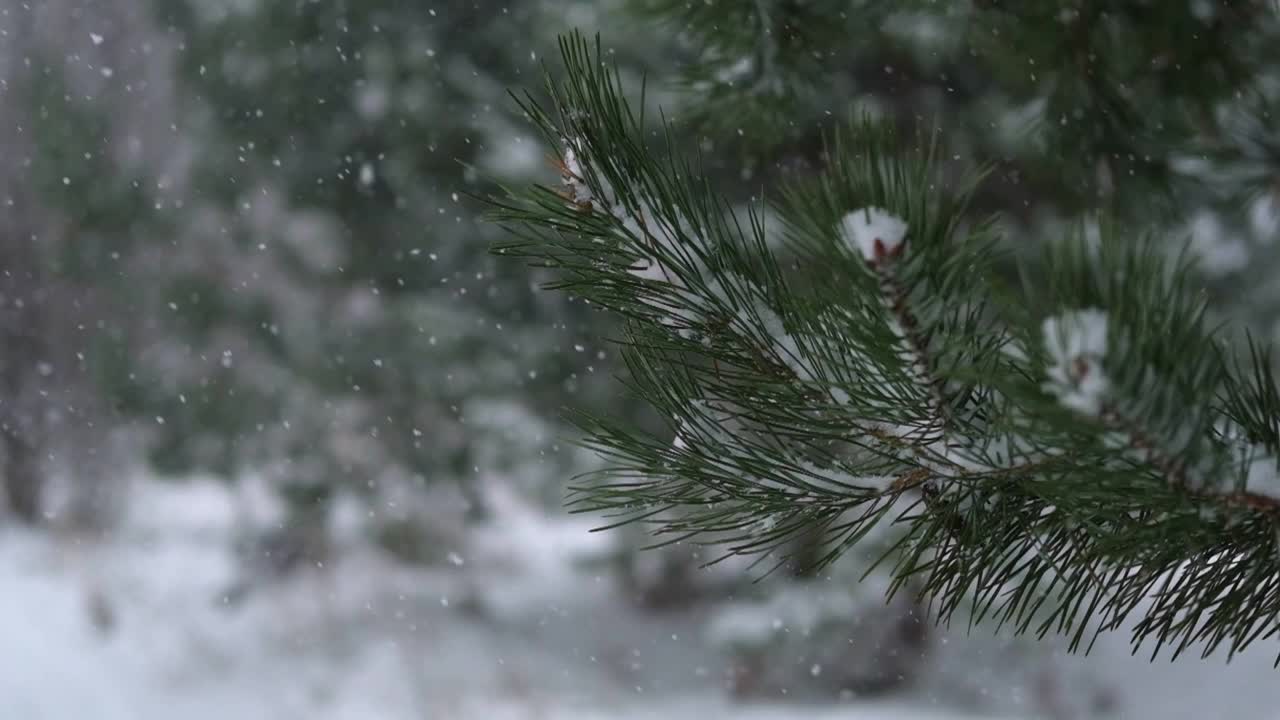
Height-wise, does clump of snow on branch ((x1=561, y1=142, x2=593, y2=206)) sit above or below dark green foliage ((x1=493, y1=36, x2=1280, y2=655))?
above

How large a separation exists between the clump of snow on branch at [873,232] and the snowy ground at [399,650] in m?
3.33

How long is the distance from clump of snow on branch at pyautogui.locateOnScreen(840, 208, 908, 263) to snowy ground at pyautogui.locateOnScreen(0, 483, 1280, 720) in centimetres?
333

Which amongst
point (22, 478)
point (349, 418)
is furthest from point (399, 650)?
point (22, 478)

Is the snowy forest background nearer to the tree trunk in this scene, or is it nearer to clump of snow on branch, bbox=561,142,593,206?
the tree trunk

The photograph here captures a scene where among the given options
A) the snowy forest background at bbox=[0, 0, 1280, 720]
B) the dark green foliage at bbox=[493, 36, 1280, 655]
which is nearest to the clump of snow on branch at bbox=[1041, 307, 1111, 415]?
the dark green foliage at bbox=[493, 36, 1280, 655]

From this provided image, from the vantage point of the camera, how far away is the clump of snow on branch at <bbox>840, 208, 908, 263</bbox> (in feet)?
0.95

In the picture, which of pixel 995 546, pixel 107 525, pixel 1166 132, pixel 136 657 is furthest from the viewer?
pixel 107 525

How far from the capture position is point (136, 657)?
3811 mm

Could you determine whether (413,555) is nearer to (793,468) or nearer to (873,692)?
(873,692)

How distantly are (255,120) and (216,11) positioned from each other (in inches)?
16.7

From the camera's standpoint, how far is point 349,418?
12.1 ft

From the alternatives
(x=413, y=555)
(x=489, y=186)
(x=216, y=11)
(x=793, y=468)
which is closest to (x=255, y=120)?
(x=216, y=11)

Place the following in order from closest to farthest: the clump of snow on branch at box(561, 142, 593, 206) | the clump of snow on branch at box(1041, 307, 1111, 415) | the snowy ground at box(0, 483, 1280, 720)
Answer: the clump of snow on branch at box(1041, 307, 1111, 415)
the clump of snow on branch at box(561, 142, 593, 206)
the snowy ground at box(0, 483, 1280, 720)

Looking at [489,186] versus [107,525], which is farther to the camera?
[107,525]
